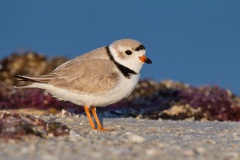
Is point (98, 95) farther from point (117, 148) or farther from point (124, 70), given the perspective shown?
point (117, 148)

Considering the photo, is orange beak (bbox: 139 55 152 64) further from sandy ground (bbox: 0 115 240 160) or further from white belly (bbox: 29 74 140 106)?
sandy ground (bbox: 0 115 240 160)

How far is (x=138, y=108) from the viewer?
1973cm

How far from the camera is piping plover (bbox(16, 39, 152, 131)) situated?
32.1 ft

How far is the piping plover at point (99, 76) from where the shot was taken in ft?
32.1

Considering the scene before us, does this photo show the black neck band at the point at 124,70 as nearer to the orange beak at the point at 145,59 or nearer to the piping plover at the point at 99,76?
the piping plover at the point at 99,76

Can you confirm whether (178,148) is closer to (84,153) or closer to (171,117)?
(84,153)

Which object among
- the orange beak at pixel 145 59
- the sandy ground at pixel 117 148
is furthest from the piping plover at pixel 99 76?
the sandy ground at pixel 117 148

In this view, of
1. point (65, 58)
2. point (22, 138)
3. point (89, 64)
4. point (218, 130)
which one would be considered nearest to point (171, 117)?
point (218, 130)

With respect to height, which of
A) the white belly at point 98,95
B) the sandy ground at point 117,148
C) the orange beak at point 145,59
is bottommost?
the sandy ground at point 117,148

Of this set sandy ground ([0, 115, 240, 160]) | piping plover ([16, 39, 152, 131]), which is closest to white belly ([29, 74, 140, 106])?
piping plover ([16, 39, 152, 131])

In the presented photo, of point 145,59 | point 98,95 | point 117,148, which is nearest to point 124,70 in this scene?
point 145,59

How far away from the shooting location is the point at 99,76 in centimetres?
985

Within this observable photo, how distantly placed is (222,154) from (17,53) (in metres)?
23.5

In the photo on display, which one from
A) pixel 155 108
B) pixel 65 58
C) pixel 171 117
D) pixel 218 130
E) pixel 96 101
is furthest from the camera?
pixel 65 58
